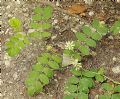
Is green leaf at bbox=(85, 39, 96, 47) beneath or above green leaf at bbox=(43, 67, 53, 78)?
above

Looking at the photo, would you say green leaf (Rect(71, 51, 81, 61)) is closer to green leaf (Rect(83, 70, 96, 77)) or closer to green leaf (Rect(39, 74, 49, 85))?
green leaf (Rect(83, 70, 96, 77))

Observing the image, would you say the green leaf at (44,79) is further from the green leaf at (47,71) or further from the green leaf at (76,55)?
the green leaf at (76,55)

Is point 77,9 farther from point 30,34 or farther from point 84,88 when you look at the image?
point 84,88

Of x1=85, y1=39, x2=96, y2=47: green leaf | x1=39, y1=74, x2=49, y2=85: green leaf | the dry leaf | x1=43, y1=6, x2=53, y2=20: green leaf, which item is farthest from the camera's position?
the dry leaf

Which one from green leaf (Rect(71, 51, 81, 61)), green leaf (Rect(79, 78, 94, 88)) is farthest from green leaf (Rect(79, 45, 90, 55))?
green leaf (Rect(79, 78, 94, 88))

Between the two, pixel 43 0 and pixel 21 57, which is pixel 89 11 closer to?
pixel 43 0

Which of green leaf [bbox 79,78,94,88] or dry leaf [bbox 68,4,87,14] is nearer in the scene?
green leaf [bbox 79,78,94,88]

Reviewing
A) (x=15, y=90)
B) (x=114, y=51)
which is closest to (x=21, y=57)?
(x=15, y=90)

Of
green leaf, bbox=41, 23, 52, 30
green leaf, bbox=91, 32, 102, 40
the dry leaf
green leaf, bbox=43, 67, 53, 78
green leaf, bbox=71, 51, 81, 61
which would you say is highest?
the dry leaf
